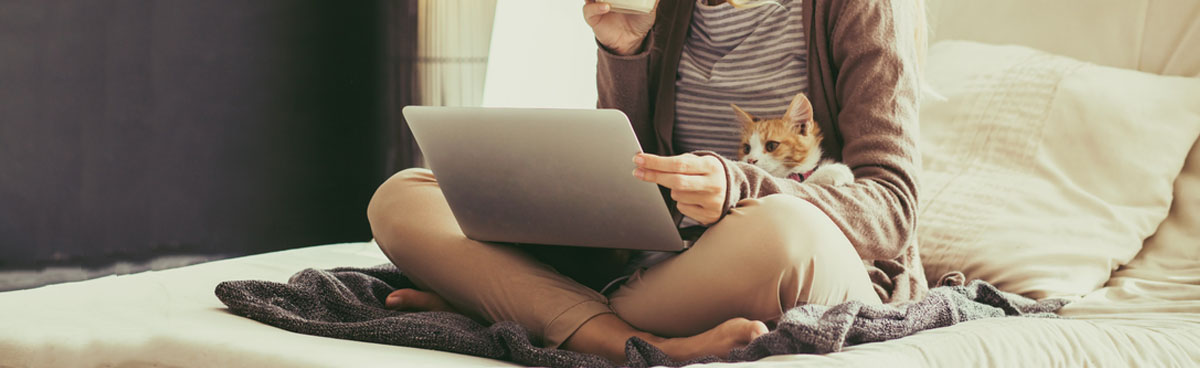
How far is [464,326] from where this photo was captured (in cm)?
104

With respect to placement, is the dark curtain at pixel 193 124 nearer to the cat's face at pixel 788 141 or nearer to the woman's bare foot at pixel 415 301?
the woman's bare foot at pixel 415 301

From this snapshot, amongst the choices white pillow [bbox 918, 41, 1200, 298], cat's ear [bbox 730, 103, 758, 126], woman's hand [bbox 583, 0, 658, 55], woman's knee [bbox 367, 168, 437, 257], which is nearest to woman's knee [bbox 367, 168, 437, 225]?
woman's knee [bbox 367, 168, 437, 257]

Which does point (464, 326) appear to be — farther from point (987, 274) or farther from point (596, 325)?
point (987, 274)

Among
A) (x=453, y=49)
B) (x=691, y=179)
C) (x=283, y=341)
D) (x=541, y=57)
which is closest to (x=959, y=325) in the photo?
(x=691, y=179)

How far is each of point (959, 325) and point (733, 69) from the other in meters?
0.53

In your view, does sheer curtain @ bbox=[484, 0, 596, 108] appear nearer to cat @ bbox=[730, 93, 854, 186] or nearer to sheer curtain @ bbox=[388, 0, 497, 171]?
sheer curtain @ bbox=[388, 0, 497, 171]

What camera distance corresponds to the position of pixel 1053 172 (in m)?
1.58

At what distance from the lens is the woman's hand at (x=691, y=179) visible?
2.79ft

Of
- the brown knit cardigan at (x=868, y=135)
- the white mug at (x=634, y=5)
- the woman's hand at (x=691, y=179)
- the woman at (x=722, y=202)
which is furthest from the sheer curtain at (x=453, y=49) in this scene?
the woman's hand at (x=691, y=179)

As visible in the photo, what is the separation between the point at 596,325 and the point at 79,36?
7.77ft

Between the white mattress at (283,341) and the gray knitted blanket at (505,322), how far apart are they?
2cm

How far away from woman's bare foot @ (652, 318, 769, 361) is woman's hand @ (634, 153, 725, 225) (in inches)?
4.6

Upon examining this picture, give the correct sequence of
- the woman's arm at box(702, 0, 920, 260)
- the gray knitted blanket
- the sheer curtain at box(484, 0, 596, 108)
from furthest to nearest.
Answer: the sheer curtain at box(484, 0, 596, 108) → the woman's arm at box(702, 0, 920, 260) → the gray knitted blanket

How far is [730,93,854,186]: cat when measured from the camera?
119cm
